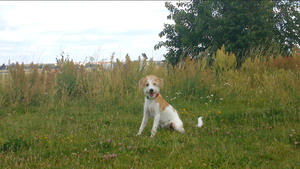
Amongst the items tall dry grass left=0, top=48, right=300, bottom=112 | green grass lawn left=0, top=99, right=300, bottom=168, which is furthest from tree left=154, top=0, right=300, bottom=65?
green grass lawn left=0, top=99, right=300, bottom=168

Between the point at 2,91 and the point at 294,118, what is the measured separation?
25.1ft

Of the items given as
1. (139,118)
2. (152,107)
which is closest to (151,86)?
(152,107)

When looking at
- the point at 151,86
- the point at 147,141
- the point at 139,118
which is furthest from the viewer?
the point at 139,118

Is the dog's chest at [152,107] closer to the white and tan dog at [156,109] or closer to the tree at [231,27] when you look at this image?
the white and tan dog at [156,109]

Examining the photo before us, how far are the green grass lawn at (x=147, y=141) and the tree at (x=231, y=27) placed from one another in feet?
24.6

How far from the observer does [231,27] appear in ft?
46.0

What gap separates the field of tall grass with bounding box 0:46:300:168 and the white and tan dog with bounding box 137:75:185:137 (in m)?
0.22

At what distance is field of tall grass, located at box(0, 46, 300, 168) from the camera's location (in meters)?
3.78

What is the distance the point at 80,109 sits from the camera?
7383 millimetres

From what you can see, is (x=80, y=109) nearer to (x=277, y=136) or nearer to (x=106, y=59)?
(x=106, y=59)

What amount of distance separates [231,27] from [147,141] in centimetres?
1119

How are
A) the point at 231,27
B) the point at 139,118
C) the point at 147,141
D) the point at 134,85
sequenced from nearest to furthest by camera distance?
the point at 147,141 < the point at 139,118 < the point at 134,85 < the point at 231,27

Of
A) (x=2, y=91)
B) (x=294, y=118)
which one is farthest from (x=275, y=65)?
(x=2, y=91)

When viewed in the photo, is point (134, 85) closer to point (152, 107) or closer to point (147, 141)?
point (152, 107)
